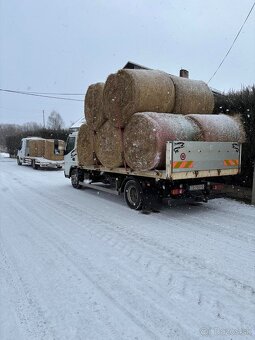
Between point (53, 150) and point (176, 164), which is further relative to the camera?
point (53, 150)

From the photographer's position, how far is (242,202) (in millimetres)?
9078

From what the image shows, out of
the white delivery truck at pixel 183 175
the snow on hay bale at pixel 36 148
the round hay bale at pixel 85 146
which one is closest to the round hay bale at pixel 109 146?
the white delivery truck at pixel 183 175

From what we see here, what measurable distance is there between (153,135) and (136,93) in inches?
46.3

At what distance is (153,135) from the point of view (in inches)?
273

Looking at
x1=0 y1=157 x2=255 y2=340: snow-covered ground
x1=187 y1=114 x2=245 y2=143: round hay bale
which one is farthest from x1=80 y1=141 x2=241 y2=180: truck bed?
x1=0 y1=157 x2=255 y2=340: snow-covered ground

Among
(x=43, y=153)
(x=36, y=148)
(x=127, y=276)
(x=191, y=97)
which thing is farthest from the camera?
(x=36, y=148)

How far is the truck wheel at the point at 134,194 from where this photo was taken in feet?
25.4

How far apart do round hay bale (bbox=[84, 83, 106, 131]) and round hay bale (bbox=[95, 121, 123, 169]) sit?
23 centimetres

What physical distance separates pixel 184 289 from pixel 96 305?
1055mm

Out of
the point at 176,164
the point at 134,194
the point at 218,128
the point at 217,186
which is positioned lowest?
the point at 134,194

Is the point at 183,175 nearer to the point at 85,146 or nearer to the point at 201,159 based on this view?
the point at 201,159

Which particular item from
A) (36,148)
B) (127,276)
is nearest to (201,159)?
(127,276)

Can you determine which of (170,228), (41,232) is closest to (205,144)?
(170,228)

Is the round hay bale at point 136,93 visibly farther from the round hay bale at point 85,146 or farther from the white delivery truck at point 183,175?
the round hay bale at point 85,146
